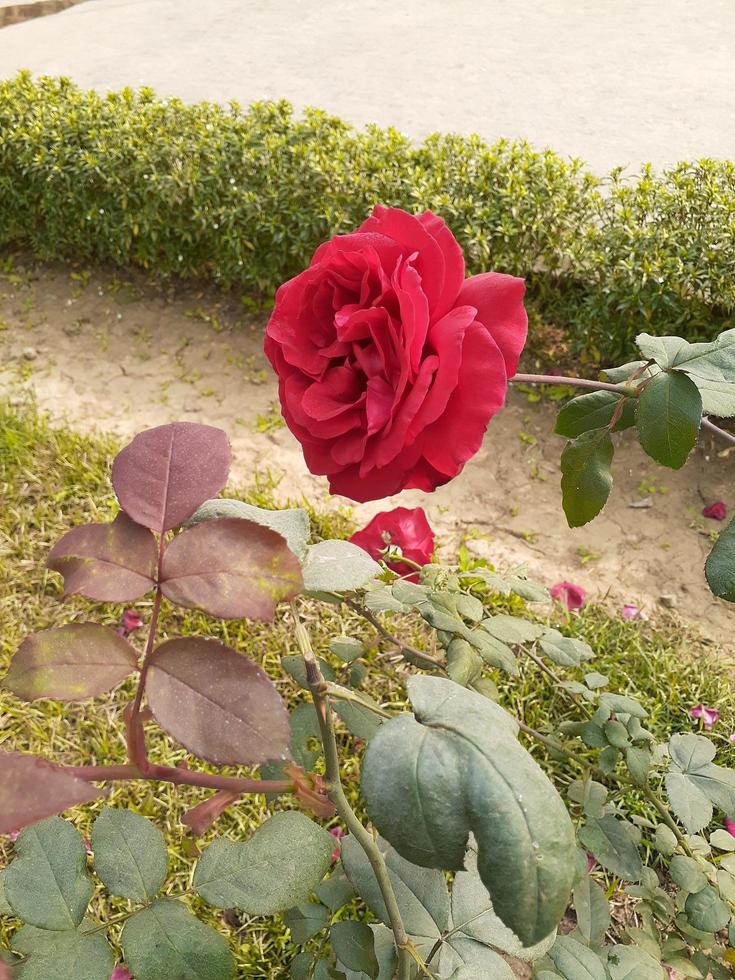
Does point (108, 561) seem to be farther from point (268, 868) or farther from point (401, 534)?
point (401, 534)

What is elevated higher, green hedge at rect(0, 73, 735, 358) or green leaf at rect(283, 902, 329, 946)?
green hedge at rect(0, 73, 735, 358)

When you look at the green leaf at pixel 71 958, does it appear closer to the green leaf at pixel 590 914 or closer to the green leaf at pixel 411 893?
the green leaf at pixel 411 893

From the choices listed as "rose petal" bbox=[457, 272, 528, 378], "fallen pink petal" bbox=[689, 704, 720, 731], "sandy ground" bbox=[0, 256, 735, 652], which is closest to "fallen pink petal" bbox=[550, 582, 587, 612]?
"sandy ground" bbox=[0, 256, 735, 652]

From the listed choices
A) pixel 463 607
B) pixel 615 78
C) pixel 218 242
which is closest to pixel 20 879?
pixel 463 607

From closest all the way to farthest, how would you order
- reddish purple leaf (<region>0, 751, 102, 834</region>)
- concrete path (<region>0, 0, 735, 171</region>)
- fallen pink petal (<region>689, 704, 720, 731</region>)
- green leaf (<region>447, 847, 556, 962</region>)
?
reddish purple leaf (<region>0, 751, 102, 834</region>), green leaf (<region>447, 847, 556, 962</region>), fallen pink petal (<region>689, 704, 720, 731</region>), concrete path (<region>0, 0, 735, 171</region>)

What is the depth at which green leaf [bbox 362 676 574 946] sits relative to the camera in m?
0.46

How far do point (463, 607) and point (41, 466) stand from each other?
1.72 m

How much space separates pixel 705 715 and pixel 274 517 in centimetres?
130

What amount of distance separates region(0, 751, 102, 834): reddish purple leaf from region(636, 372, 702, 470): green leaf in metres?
0.59

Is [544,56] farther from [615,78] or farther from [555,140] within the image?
[555,140]

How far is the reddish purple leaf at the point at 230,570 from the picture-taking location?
0.49 m

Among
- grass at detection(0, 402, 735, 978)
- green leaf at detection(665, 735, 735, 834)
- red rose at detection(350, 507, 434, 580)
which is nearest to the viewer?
green leaf at detection(665, 735, 735, 834)

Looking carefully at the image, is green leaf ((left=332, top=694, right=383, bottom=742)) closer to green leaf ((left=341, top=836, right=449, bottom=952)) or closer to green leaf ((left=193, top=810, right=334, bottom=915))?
green leaf ((left=341, top=836, right=449, bottom=952))

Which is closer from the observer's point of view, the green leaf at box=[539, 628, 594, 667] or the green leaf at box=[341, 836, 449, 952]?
the green leaf at box=[341, 836, 449, 952]
